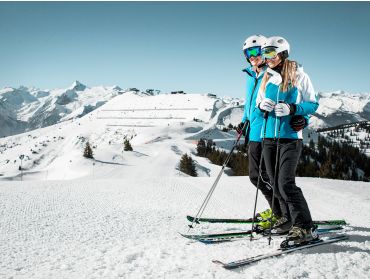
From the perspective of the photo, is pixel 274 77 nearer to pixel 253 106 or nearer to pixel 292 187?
pixel 253 106

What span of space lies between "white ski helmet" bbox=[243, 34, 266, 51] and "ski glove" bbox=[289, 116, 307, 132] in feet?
5.66

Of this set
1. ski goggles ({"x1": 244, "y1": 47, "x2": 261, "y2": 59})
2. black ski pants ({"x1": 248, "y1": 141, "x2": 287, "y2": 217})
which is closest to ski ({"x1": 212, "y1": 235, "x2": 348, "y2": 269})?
black ski pants ({"x1": 248, "y1": 141, "x2": 287, "y2": 217})

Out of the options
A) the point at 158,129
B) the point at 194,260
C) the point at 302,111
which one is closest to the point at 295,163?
the point at 302,111

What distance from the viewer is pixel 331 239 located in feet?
14.7

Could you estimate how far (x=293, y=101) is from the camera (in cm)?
461

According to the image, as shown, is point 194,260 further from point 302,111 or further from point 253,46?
point 253,46

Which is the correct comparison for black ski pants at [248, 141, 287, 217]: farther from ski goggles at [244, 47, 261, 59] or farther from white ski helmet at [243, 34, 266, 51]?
white ski helmet at [243, 34, 266, 51]

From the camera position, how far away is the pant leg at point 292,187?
4281 mm

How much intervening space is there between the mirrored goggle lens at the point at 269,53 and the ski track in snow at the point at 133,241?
273 cm

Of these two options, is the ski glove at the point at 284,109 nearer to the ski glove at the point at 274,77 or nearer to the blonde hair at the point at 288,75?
the blonde hair at the point at 288,75

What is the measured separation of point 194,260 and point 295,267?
1.16 metres

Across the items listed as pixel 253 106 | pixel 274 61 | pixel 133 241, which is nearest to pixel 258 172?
pixel 253 106

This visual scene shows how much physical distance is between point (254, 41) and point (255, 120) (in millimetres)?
1433

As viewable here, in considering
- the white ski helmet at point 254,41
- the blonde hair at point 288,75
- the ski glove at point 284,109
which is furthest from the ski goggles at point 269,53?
the white ski helmet at point 254,41
